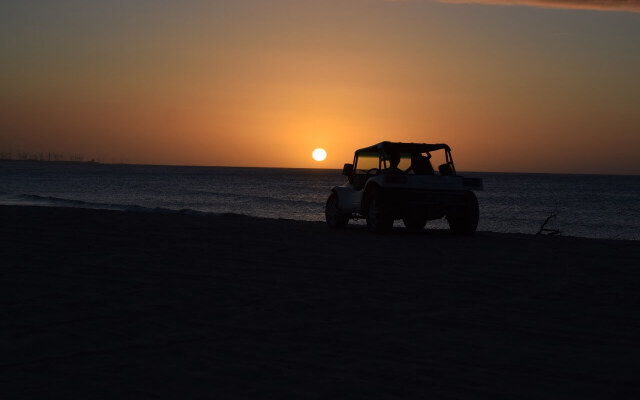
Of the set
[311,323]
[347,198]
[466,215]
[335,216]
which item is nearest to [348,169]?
[347,198]

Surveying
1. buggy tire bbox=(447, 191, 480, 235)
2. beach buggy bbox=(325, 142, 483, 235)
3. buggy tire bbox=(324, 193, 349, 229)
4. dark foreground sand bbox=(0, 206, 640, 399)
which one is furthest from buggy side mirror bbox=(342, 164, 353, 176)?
dark foreground sand bbox=(0, 206, 640, 399)

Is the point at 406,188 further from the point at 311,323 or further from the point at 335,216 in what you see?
the point at 311,323

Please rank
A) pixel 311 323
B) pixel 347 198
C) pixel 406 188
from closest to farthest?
pixel 311 323 < pixel 406 188 < pixel 347 198

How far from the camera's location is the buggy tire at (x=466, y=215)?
1402 centimetres

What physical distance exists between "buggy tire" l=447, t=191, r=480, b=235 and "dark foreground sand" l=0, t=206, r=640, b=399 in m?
3.65

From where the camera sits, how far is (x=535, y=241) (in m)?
12.9

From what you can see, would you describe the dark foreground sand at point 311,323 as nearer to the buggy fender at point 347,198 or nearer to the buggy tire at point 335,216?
the buggy fender at point 347,198

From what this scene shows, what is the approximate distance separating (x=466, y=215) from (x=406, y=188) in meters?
1.63

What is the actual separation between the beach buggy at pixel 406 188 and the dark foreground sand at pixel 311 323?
318 cm

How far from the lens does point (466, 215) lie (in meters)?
14.1

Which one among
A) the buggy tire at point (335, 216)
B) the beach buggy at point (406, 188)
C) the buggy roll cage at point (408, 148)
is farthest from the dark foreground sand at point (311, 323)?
the buggy tire at point (335, 216)

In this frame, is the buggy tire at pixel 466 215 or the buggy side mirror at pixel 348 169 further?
the buggy side mirror at pixel 348 169

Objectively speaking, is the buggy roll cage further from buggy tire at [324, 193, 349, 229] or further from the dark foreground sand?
the dark foreground sand

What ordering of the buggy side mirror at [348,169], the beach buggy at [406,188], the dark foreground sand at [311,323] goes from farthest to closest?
the buggy side mirror at [348,169], the beach buggy at [406,188], the dark foreground sand at [311,323]
